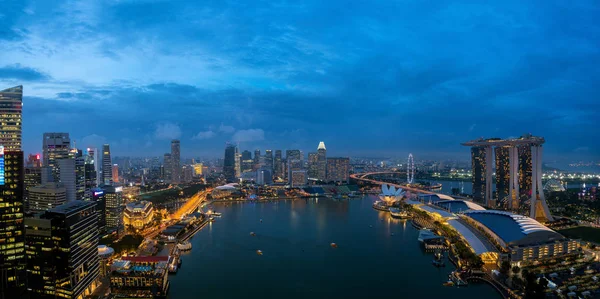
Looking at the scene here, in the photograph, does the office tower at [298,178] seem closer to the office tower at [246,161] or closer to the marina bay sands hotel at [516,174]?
the marina bay sands hotel at [516,174]

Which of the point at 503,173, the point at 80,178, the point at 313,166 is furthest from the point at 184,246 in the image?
the point at 313,166

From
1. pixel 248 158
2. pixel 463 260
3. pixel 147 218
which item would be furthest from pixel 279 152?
pixel 463 260

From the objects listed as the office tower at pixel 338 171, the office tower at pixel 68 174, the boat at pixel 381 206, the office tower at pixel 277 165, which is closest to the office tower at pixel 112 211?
the office tower at pixel 68 174

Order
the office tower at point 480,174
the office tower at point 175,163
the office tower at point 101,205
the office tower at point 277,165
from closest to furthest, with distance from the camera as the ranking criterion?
1. the office tower at point 101,205
2. the office tower at point 480,174
3. the office tower at point 175,163
4. the office tower at point 277,165

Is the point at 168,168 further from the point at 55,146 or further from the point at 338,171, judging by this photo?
the point at 55,146

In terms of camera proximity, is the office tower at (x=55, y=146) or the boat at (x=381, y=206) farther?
the boat at (x=381, y=206)

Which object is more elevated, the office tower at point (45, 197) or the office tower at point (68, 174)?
the office tower at point (68, 174)

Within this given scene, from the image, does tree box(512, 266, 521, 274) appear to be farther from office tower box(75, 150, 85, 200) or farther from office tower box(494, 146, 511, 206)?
office tower box(75, 150, 85, 200)
